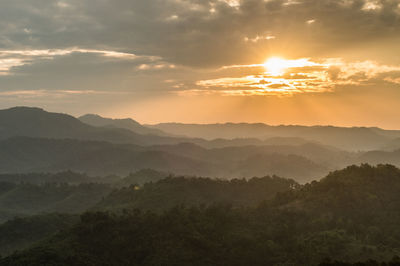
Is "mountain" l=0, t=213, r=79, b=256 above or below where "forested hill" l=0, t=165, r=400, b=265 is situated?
below

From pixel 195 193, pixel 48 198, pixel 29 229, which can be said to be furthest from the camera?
pixel 48 198

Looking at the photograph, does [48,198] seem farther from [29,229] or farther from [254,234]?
[254,234]

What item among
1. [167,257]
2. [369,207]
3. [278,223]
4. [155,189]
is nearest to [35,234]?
[155,189]

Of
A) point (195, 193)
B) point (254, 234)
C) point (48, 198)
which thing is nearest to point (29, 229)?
point (195, 193)

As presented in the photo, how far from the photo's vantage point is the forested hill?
68.8m

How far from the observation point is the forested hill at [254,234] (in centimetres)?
6875

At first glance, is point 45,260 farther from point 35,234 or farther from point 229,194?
point 229,194

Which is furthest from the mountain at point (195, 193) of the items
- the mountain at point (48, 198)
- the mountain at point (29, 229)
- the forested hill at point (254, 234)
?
the forested hill at point (254, 234)

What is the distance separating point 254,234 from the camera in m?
78.6

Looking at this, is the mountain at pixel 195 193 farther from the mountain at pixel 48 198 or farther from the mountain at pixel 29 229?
the mountain at pixel 48 198

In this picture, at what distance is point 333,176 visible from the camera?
336 feet

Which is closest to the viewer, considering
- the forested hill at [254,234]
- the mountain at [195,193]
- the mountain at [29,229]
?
A: the forested hill at [254,234]

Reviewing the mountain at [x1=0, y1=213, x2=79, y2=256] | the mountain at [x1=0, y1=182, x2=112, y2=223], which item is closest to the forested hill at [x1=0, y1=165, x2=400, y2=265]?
the mountain at [x1=0, y1=213, x2=79, y2=256]

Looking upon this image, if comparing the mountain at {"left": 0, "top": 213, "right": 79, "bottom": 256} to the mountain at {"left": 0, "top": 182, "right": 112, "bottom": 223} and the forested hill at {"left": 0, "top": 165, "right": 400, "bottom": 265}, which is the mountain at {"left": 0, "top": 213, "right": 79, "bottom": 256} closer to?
the forested hill at {"left": 0, "top": 165, "right": 400, "bottom": 265}
